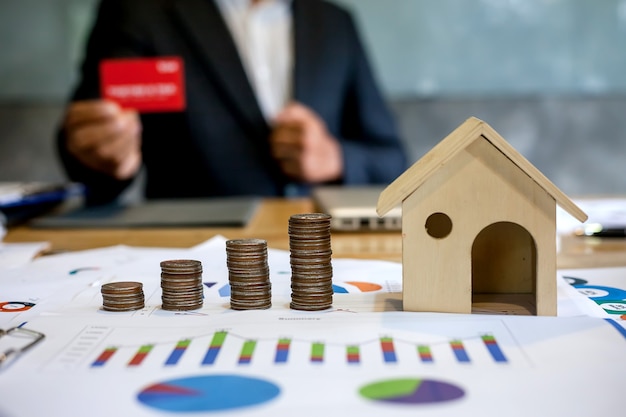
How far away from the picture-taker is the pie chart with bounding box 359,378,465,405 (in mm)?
405

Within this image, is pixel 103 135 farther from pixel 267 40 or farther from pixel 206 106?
pixel 267 40

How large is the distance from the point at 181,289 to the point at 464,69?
93.9 inches

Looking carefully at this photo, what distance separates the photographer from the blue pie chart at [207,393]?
398mm

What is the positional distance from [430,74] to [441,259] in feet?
7.68

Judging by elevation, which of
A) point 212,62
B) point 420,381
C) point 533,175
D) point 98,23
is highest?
point 98,23

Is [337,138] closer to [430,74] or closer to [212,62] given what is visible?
[212,62]

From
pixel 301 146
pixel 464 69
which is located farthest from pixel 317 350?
pixel 464 69

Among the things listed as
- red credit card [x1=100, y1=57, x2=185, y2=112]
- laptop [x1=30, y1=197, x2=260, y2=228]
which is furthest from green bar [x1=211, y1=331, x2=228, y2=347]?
red credit card [x1=100, y1=57, x2=185, y2=112]

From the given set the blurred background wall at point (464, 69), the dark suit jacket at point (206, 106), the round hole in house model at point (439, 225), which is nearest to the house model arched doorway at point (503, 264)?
the round hole in house model at point (439, 225)

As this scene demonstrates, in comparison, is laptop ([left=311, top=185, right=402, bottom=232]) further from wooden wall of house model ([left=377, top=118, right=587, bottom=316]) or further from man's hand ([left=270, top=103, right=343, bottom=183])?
man's hand ([left=270, top=103, right=343, bottom=183])

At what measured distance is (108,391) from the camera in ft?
1.38

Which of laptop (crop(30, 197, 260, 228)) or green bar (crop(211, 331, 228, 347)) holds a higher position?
laptop (crop(30, 197, 260, 228))

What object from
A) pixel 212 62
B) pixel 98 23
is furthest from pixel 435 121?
pixel 98 23

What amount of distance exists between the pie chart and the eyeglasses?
0.23 m
